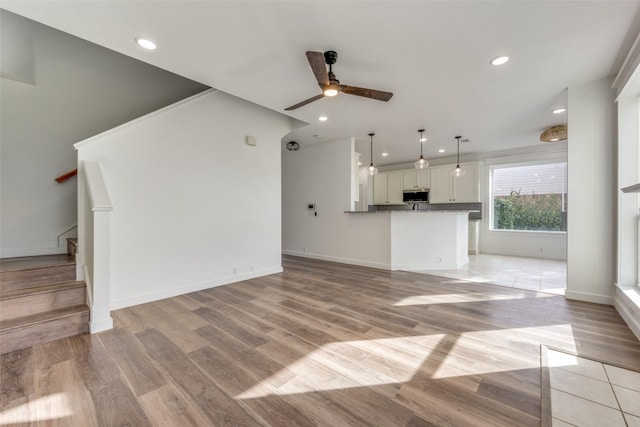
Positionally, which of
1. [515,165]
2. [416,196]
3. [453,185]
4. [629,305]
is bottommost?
[629,305]

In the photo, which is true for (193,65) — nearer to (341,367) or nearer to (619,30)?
(341,367)

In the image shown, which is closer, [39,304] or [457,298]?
[39,304]

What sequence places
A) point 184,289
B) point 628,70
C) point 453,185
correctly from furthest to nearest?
point 453,185 < point 184,289 < point 628,70

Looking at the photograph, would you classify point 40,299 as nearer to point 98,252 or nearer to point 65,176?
point 98,252

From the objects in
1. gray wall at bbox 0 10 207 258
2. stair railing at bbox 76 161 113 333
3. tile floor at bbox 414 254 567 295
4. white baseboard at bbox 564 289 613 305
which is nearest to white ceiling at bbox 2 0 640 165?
stair railing at bbox 76 161 113 333

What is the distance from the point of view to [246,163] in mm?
4316

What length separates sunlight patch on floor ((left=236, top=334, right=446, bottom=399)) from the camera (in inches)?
67.0

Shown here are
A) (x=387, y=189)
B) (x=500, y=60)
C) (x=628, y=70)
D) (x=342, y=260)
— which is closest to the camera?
(x=628, y=70)

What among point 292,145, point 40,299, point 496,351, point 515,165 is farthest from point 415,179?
point 40,299

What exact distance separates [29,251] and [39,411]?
3.05 m

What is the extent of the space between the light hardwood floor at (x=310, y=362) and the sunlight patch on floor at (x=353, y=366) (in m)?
0.01

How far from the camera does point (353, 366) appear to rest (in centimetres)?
192

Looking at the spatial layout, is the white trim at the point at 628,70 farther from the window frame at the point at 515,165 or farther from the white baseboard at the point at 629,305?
the window frame at the point at 515,165

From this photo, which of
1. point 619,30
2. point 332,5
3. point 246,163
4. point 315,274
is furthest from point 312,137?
point 619,30
